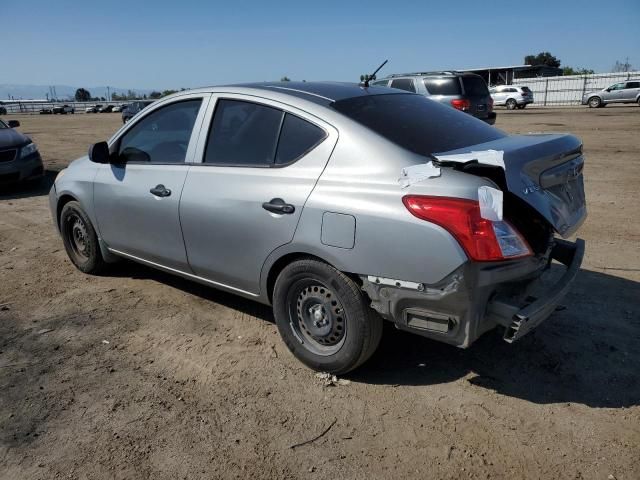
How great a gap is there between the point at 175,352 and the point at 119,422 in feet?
2.65

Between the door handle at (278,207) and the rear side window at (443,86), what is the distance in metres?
11.6

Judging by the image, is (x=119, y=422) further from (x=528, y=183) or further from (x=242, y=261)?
(x=528, y=183)

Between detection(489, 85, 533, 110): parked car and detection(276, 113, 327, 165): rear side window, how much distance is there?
3707 cm

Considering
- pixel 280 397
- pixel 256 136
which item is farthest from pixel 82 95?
pixel 280 397

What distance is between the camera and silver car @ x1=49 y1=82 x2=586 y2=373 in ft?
8.85

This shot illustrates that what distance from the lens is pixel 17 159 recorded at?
9586 mm

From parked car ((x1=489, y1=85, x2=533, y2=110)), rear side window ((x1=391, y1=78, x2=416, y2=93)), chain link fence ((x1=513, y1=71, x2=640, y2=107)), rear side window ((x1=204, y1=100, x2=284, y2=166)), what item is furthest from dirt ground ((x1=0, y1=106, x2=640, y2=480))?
chain link fence ((x1=513, y1=71, x2=640, y2=107))

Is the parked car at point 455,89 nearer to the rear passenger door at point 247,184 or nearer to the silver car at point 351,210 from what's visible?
the silver car at point 351,210

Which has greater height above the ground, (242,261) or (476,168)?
(476,168)

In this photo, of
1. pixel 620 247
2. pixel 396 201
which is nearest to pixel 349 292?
pixel 396 201

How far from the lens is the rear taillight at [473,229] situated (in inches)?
102

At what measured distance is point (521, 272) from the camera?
2.79 m

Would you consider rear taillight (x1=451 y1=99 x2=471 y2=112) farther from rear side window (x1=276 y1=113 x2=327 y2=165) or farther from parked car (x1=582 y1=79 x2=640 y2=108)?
parked car (x1=582 y1=79 x2=640 y2=108)

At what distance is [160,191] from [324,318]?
1655mm
